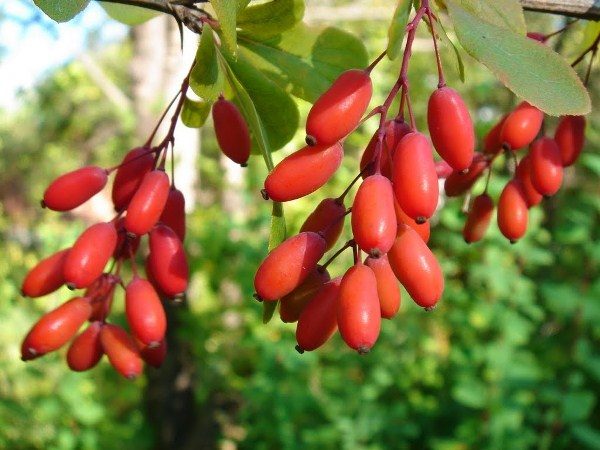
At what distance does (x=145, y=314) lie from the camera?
87 cm

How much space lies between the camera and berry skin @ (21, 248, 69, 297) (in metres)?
Answer: 0.93

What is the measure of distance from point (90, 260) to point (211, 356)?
2991mm

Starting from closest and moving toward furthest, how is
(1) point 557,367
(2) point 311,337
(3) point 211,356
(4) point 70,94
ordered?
(2) point 311,337 → (1) point 557,367 → (3) point 211,356 → (4) point 70,94

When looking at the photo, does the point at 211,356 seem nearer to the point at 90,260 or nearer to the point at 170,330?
the point at 170,330

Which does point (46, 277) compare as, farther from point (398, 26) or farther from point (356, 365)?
point (356, 365)

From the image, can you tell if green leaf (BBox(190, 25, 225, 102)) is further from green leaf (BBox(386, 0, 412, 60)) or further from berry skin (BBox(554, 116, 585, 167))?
berry skin (BBox(554, 116, 585, 167))

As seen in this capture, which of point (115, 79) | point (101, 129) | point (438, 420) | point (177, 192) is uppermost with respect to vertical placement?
point (177, 192)

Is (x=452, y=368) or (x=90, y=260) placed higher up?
(x=90, y=260)

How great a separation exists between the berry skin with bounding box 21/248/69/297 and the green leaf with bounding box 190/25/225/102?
0.31 metres

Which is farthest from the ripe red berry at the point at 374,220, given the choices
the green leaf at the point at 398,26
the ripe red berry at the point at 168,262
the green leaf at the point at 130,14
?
the green leaf at the point at 130,14

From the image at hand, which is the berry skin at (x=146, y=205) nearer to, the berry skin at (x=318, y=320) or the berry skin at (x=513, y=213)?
the berry skin at (x=318, y=320)

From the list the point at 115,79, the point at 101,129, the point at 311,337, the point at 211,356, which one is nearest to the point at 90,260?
the point at 311,337

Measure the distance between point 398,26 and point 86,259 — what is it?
41 centimetres

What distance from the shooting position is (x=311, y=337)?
0.71 meters
